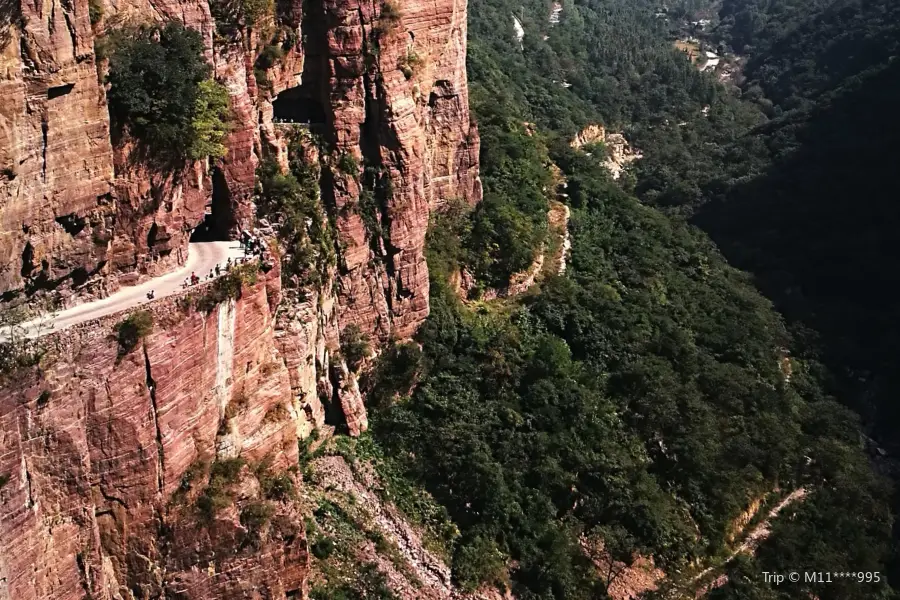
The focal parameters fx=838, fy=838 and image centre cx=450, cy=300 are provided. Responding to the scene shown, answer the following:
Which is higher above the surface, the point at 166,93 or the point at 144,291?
the point at 166,93

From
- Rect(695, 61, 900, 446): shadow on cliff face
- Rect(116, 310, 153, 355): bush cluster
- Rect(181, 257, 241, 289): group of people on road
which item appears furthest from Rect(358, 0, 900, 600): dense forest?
Rect(116, 310, 153, 355): bush cluster

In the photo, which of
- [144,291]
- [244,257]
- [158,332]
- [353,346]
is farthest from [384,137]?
[158,332]

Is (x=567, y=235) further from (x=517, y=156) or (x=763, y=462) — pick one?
(x=763, y=462)

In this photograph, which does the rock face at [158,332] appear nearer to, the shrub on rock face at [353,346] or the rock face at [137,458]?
the rock face at [137,458]

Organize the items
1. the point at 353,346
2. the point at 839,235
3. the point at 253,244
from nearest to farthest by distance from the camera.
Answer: the point at 253,244, the point at 353,346, the point at 839,235

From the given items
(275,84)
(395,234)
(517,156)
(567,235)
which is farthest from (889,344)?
(275,84)

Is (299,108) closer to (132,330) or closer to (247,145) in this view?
(247,145)

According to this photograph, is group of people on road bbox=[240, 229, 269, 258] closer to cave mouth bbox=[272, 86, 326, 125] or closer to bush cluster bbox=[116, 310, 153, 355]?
bush cluster bbox=[116, 310, 153, 355]
